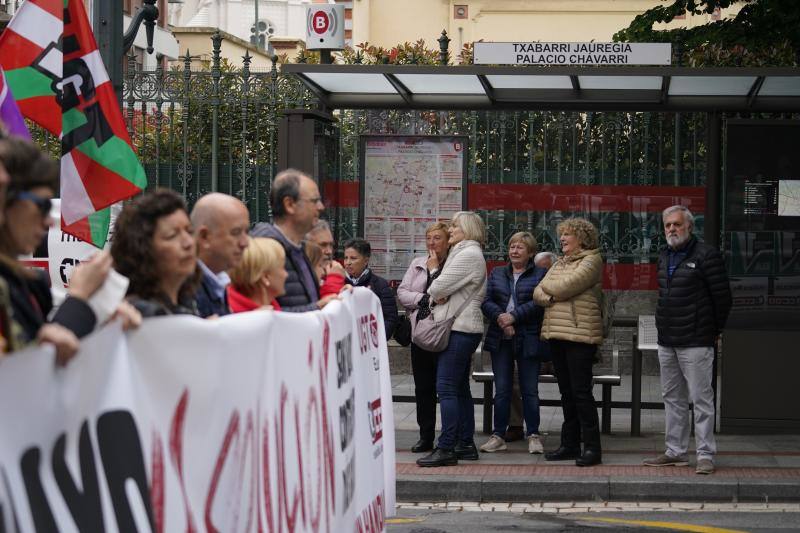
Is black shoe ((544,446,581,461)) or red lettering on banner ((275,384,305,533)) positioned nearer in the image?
red lettering on banner ((275,384,305,533))

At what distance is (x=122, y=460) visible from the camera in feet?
11.9

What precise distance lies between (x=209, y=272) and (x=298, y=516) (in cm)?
98

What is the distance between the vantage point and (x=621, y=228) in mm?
13086

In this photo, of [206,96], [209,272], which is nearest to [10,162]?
[209,272]

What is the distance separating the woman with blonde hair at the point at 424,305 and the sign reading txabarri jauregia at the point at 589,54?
5.40ft

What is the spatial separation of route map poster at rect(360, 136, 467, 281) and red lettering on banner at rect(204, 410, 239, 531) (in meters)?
8.55

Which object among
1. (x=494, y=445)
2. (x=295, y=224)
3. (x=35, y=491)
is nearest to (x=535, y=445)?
(x=494, y=445)

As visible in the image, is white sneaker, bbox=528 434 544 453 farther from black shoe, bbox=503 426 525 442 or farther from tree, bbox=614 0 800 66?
tree, bbox=614 0 800 66

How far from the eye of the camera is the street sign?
536 inches

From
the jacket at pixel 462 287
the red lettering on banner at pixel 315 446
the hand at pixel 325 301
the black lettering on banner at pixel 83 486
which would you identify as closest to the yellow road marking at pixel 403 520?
the jacket at pixel 462 287

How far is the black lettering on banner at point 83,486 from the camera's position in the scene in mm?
3344

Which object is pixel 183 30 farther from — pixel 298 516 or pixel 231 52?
pixel 298 516

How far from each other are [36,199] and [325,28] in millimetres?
10554

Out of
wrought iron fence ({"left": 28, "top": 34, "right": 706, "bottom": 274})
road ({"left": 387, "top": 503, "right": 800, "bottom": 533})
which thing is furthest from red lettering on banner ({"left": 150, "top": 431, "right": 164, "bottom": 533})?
wrought iron fence ({"left": 28, "top": 34, "right": 706, "bottom": 274})
